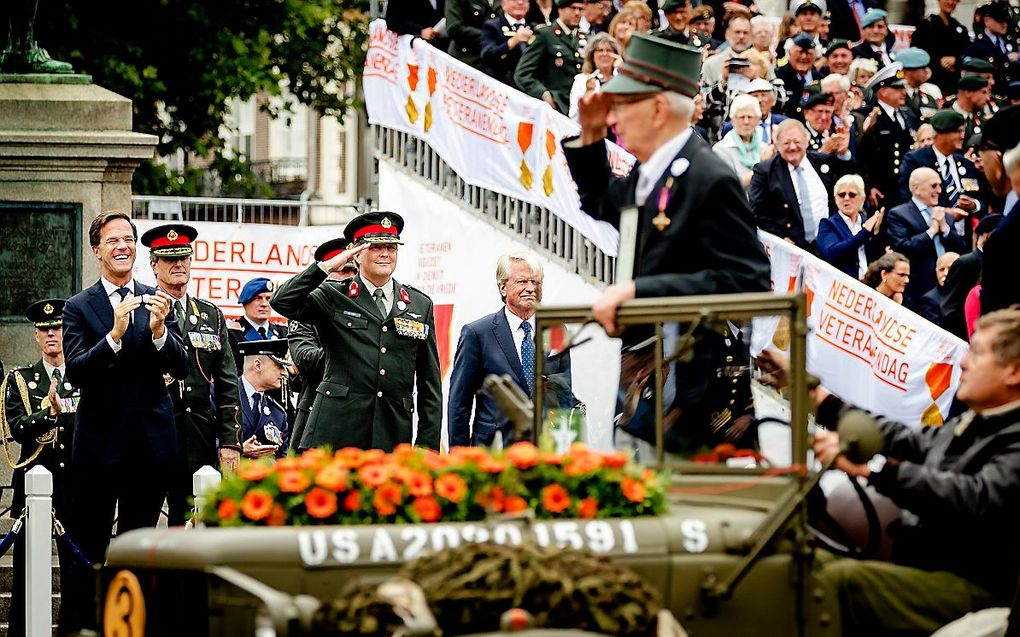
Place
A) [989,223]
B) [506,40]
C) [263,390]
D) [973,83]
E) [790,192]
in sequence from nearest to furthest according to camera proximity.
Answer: [989,223] < [263,390] < [790,192] < [506,40] < [973,83]

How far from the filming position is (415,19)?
1991 cm

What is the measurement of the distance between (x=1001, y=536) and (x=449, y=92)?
43.6ft

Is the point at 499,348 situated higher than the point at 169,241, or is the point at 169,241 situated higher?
the point at 169,241

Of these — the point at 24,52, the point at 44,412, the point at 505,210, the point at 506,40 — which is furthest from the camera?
the point at 505,210

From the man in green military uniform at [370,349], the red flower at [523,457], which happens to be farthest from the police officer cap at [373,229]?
the red flower at [523,457]

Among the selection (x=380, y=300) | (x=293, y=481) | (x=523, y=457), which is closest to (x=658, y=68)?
(x=523, y=457)

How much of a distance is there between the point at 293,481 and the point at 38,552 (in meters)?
5.26

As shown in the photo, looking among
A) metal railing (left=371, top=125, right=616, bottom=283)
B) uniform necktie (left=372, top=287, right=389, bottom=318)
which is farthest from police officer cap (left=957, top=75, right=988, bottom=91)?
uniform necktie (left=372, top=287, right=389, bottom=318)

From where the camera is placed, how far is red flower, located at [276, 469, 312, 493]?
577 cm

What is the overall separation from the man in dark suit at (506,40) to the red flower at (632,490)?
12.5 meters

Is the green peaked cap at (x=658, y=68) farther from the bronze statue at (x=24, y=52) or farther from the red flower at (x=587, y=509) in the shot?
the bronze statue at (x=24, y=52)

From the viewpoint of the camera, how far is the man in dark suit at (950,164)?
653 inches

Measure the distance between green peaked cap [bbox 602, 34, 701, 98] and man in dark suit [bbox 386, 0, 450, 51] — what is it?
12705mm

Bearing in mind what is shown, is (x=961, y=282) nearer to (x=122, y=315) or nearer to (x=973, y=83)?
(x=973, y=83)
